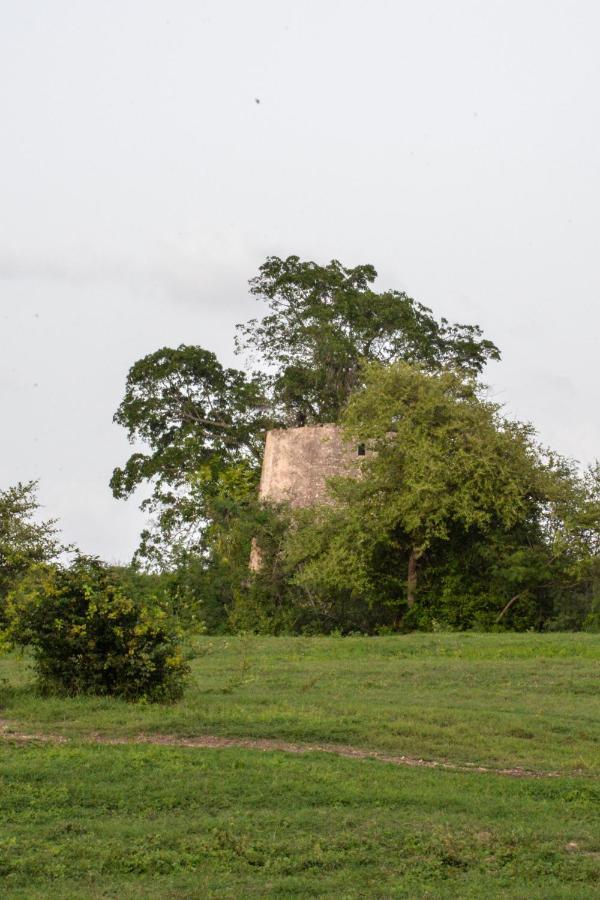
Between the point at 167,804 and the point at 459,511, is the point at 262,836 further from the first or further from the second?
the point at 459,511

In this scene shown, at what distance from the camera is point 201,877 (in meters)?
7.73

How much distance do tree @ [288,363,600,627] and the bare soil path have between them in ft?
52.7

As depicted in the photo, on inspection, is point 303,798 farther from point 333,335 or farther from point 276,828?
point 333,335

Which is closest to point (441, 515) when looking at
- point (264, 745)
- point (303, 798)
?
point (264, 745)

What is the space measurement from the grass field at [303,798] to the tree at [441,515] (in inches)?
486

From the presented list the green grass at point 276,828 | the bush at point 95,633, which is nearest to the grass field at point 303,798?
the green grass at point 276,828

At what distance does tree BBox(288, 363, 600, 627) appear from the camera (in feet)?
92.2

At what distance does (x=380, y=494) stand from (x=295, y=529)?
320cm

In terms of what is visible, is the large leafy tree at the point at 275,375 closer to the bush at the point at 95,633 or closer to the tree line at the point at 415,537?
the tree line at the point at 415,537

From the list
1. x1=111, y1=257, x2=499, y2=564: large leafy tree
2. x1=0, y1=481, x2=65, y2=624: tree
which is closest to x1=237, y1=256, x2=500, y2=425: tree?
x1=111, y1=257, x2=499, y2=564: large leafy tree

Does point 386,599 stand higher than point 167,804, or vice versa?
point 386,599

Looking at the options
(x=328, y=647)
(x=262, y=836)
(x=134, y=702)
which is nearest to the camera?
(x=262, y=836)

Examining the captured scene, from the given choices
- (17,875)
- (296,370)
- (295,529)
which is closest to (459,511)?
(295,529)

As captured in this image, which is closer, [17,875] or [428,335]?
[17,875]
